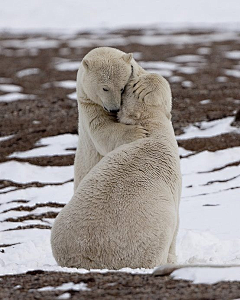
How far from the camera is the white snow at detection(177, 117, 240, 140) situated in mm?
13859

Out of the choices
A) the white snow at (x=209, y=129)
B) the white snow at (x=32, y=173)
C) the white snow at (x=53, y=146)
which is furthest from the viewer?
the white snow at (x=209, y=129)

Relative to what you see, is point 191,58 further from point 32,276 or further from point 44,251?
point 32,276

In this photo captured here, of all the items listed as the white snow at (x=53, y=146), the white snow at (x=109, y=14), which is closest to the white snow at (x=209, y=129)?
the white snow at (x=53, y=146)

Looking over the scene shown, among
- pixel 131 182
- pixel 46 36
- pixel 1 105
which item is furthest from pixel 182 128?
pixel 46 36

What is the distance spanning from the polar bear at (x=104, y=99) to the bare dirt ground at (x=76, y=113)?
1559 mm

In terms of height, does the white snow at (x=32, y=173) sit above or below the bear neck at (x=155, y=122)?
below

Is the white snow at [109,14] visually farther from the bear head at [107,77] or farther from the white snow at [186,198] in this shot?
the bear head at [107,77]

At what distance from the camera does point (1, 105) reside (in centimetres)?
1870

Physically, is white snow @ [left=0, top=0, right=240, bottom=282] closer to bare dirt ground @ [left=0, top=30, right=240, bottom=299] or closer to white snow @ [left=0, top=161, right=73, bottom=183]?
white snow @ [left=0, top=161, right=73, bottom=183]

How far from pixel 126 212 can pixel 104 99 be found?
129 cm

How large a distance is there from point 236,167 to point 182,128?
11.8 feet

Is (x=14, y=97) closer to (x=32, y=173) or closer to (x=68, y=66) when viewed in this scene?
(x=68, y=66)

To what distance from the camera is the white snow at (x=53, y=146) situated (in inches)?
513

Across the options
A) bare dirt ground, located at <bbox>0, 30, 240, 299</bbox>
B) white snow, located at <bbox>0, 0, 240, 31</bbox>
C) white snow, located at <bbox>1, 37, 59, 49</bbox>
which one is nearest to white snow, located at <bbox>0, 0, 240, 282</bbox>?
bare dirt ground, located at <bbox>0, 30, 240, 299</bbox>
